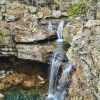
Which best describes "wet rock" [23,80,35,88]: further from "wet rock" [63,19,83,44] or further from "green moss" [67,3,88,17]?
"green moss" [67,3,88,17]

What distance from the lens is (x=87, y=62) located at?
15.7 m

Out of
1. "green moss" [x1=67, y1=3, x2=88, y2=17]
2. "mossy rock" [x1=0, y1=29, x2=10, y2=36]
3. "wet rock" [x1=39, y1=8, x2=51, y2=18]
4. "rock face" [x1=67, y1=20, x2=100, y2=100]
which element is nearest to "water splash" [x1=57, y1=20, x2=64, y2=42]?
"green moss" [x1=67, y1=3, x2=88, y2=17]

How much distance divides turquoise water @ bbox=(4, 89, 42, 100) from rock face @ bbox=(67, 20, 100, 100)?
17.9 feet

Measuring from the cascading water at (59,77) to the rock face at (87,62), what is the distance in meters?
3.43

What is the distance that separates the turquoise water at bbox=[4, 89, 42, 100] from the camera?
75.1 ft

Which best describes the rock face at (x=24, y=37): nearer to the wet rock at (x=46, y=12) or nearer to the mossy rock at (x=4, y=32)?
the mossy rock at (x=4, y=32)

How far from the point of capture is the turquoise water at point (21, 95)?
2289cm

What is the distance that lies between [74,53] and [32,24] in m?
9.13

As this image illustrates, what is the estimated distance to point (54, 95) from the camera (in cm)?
2278

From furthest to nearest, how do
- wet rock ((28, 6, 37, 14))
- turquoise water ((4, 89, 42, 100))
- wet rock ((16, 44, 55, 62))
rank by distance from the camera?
wet rock ((28, 6, 37, 14)), wet rock ((16, 44, 55, 62)), turquoise water ((4, 89, 42, 100))

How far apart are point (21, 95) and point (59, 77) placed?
3.21 m

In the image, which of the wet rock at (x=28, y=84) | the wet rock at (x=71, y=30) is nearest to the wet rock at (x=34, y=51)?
the wet rock at (x=71, y=30)

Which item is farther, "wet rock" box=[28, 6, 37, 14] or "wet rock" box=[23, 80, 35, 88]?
"wet rock" box=[28, 6, 37, 14]

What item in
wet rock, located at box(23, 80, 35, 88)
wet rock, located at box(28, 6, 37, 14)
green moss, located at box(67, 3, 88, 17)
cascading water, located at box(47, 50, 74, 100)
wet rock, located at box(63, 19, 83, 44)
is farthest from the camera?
wet rock, located at box(28, 6, 37, 14)
